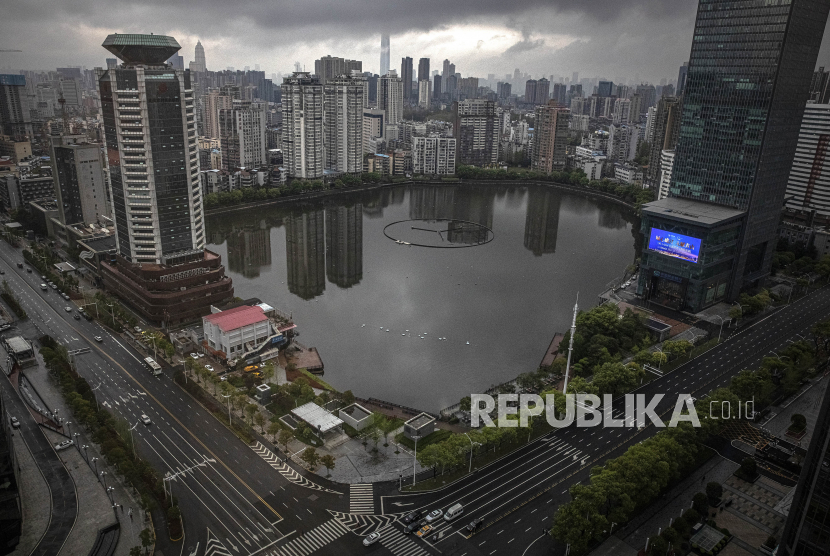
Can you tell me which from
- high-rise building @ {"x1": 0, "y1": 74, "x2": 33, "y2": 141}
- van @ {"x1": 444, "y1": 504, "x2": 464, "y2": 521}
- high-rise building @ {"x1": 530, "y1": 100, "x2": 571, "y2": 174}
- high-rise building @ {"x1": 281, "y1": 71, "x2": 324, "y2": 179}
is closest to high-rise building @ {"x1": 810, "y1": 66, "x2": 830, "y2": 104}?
high-rise building @ {"x1": 530, "y1": 100, "x2": 571, "y2": 174}

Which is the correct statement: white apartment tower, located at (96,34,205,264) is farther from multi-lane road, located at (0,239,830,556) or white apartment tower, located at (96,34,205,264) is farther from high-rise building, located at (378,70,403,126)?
high-rise building, located at (378,70,403,126)

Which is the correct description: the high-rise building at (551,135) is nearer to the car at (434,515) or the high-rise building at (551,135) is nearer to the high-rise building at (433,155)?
the high-rise building at (433,155)

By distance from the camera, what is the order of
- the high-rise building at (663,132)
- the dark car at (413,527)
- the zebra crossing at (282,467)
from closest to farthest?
the dark car at (413,527), the zebra crossing at (282,467), the high-rise building at (663,132)

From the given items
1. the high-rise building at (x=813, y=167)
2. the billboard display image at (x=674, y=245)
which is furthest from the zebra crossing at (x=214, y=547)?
the high-rise building at (x=813, y=167)

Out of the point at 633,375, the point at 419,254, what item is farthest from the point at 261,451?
the point at 419,254

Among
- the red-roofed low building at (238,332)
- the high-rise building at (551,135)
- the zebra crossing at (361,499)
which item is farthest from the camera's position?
the high-rise building at (551,135)

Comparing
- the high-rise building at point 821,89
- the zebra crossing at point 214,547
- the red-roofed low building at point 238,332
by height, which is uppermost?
the high-rise building at point 821,89
